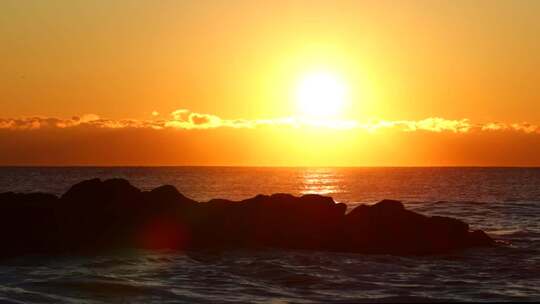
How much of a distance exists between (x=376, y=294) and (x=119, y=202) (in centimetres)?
1847

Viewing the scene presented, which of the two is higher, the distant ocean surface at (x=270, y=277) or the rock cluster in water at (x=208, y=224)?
the rock cluster in water at (x=208, y=224)

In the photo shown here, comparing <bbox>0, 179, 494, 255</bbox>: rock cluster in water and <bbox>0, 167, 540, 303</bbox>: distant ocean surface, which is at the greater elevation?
<bbox>0, 179, 494, 255</bbox>: rock cluster in water

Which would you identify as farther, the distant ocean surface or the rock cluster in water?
the rock cluster in water

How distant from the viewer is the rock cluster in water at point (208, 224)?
3725 cm

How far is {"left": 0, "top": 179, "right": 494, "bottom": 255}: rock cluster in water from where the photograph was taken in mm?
37250

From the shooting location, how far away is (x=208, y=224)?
40094mm

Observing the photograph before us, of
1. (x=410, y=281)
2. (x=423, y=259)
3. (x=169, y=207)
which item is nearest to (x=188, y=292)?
(x=410, y=281)

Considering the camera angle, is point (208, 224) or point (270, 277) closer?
point (270, 277)

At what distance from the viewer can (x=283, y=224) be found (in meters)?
40.2

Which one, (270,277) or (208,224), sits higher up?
(208,224)

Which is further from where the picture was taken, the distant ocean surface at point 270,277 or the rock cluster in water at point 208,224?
the rock cluster in water at point 208,224

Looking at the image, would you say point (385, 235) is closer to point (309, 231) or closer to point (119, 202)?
point (309, 231)

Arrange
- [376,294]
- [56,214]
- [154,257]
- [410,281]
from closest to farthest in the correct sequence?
[376,294], [410,281], [154,257], [56,214]

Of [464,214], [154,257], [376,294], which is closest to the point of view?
[376,294]
